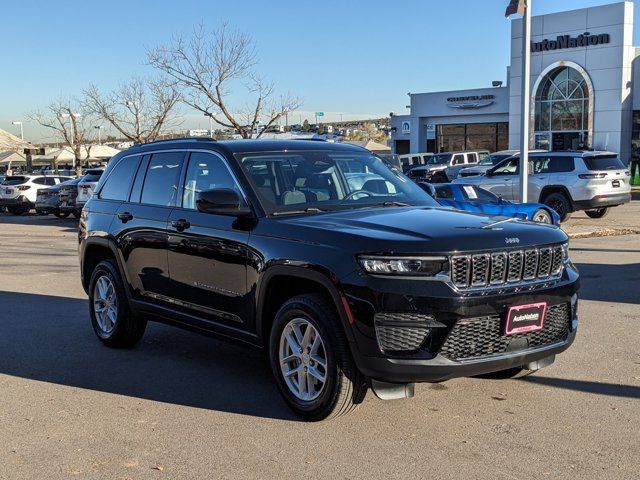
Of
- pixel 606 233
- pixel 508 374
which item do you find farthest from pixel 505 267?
pixel 606 233

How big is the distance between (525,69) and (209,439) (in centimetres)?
1424

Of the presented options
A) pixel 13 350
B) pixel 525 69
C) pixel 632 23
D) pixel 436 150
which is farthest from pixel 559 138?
pixel 13 350

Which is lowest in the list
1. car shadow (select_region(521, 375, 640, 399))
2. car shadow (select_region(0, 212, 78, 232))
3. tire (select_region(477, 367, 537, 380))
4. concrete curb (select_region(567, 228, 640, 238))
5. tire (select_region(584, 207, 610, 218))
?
car shadow (select_region(0, 212, 78, 232))

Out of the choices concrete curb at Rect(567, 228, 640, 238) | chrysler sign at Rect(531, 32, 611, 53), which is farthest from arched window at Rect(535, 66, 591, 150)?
concrete curb at Rect(567, 228, 640, 238)

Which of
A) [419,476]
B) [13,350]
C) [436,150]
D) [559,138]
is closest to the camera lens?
[419,476]

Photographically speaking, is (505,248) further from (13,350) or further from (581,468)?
(13,350)

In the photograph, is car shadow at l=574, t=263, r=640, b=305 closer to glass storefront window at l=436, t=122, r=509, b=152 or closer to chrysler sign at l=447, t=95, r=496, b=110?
chrysler sign at l=447, t=95, r=496, b=110

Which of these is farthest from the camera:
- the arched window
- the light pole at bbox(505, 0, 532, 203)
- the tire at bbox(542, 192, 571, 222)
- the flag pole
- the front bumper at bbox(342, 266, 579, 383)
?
the arched window

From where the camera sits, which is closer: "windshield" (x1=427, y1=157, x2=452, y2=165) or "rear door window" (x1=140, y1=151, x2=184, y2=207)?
"rear door window" (x1=140, y1=151, x2=184, y2=207)

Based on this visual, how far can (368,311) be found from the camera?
4.58 m

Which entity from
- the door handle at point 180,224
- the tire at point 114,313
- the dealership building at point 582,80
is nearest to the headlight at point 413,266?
the door handle at point 180,224

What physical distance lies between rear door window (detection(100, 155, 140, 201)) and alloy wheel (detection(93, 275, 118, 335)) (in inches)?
31.3

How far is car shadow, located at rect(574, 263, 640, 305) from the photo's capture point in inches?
373

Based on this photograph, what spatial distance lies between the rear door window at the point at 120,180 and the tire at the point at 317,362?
2758 millimetres
